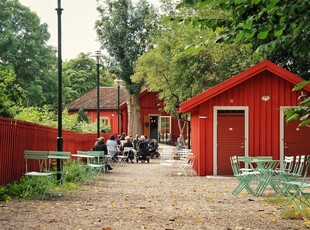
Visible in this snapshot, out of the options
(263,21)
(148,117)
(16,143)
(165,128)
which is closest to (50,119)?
(165,128)

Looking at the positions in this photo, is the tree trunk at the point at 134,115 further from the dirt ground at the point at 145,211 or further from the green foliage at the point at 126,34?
the dirt ground at the point at 145,211

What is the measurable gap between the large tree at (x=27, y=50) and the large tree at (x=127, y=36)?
17.0 ft

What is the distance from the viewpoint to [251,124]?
2117cm

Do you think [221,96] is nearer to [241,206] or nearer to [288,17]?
[241,206]

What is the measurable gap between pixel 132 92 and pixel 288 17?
40764mm

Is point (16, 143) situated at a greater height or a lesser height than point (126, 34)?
lesser

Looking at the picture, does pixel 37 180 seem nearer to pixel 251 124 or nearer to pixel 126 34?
pixel 251 124

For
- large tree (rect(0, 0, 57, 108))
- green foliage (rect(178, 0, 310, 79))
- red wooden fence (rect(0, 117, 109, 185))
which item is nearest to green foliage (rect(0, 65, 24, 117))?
red wooden fence (rect(0, 117, 109, 185))

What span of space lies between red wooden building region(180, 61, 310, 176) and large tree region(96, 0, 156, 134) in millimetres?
26047

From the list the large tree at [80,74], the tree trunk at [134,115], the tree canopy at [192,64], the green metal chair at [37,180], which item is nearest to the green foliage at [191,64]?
the tree canopy at [192,64]

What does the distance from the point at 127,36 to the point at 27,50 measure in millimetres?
8185

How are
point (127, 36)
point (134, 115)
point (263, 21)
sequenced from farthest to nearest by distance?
1. point (134, 115)
2. point (127, 36)
3. point (263, 21)

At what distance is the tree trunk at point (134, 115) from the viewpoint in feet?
159

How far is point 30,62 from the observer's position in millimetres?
48156
